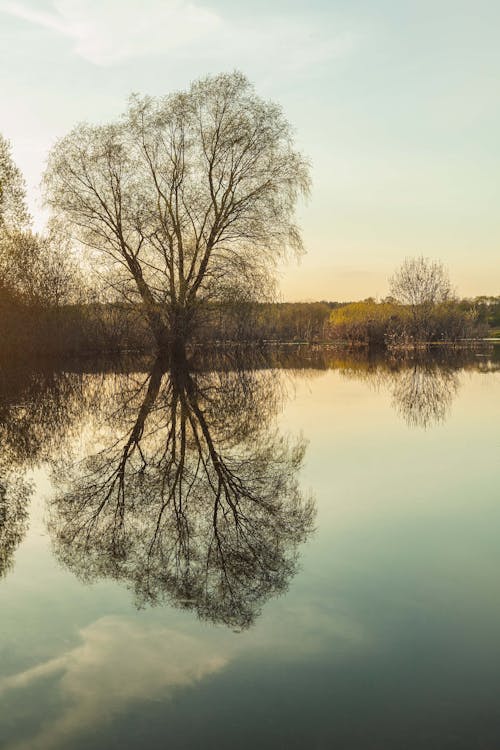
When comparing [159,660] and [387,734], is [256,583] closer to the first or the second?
[159,660]

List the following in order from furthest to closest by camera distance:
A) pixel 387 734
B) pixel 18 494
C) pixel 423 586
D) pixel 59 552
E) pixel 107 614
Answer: pixel 18 494 → pixel 59 552 → pixel 423 586 → pixel 107 614 → pixel 387 734

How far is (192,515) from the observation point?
475 centimetres

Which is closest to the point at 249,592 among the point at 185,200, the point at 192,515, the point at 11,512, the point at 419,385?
the point at 192,515

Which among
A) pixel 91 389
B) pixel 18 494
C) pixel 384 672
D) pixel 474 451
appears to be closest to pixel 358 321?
pixel 91 389

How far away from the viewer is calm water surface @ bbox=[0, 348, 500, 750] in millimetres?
2346

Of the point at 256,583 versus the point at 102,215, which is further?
the point at 102,215

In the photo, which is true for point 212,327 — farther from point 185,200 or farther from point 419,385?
point 419,385

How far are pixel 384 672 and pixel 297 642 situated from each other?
1.44 ft

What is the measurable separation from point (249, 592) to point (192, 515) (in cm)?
141

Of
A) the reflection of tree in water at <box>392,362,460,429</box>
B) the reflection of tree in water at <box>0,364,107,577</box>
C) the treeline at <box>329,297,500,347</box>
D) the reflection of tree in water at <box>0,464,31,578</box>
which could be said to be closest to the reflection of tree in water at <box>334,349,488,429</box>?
the reflection of tree in water at <box>392,362,460,429</box>

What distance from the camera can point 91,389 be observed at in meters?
14.2

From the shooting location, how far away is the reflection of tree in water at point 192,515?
→ 11.6 ft

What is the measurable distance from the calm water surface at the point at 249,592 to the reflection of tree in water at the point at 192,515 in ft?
0.07

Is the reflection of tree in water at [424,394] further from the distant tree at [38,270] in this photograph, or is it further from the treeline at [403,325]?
the treeline at [403,325]
